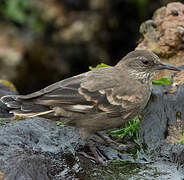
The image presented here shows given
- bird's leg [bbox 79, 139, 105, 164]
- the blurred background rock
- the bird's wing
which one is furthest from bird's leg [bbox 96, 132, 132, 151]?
the blurred background rock

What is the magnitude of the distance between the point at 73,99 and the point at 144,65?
4.72ft

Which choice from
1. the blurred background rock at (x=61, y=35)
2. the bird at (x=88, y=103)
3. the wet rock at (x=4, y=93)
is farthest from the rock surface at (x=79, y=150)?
the blurred background rock at (x=61, y=35)

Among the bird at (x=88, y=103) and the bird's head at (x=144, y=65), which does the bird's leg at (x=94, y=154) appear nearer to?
the bird at (x=88, y=103)

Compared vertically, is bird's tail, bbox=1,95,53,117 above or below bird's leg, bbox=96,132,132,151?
above

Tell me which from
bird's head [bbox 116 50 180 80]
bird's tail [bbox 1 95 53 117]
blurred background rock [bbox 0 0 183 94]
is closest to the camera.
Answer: bird's tail [bbox 1 95 53 117]

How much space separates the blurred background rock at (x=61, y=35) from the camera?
1175cm

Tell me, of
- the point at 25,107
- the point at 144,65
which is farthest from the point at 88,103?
Result: the point at 144,65

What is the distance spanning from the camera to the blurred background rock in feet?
38.5

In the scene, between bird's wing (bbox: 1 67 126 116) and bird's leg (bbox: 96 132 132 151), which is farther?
bird's leg (bbox: 96 132 132 151)

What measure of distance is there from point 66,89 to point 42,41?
21.0 feet

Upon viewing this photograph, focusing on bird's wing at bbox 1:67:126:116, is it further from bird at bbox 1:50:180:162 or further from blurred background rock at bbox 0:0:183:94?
blurred background rock at bbox 0:0:183:94

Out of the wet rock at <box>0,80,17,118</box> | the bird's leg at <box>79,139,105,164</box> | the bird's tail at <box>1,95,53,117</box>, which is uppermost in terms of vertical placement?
the bird's tail at <box>1,95,53,117</box>

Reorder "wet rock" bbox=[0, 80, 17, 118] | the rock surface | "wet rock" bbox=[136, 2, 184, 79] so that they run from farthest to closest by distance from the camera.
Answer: "wet rock" bbox=[136, 2, 184, 79], "wet rock" bbox=[0, 80, 17, 118], the rock surface

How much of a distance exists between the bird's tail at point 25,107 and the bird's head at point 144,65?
5.22ft
